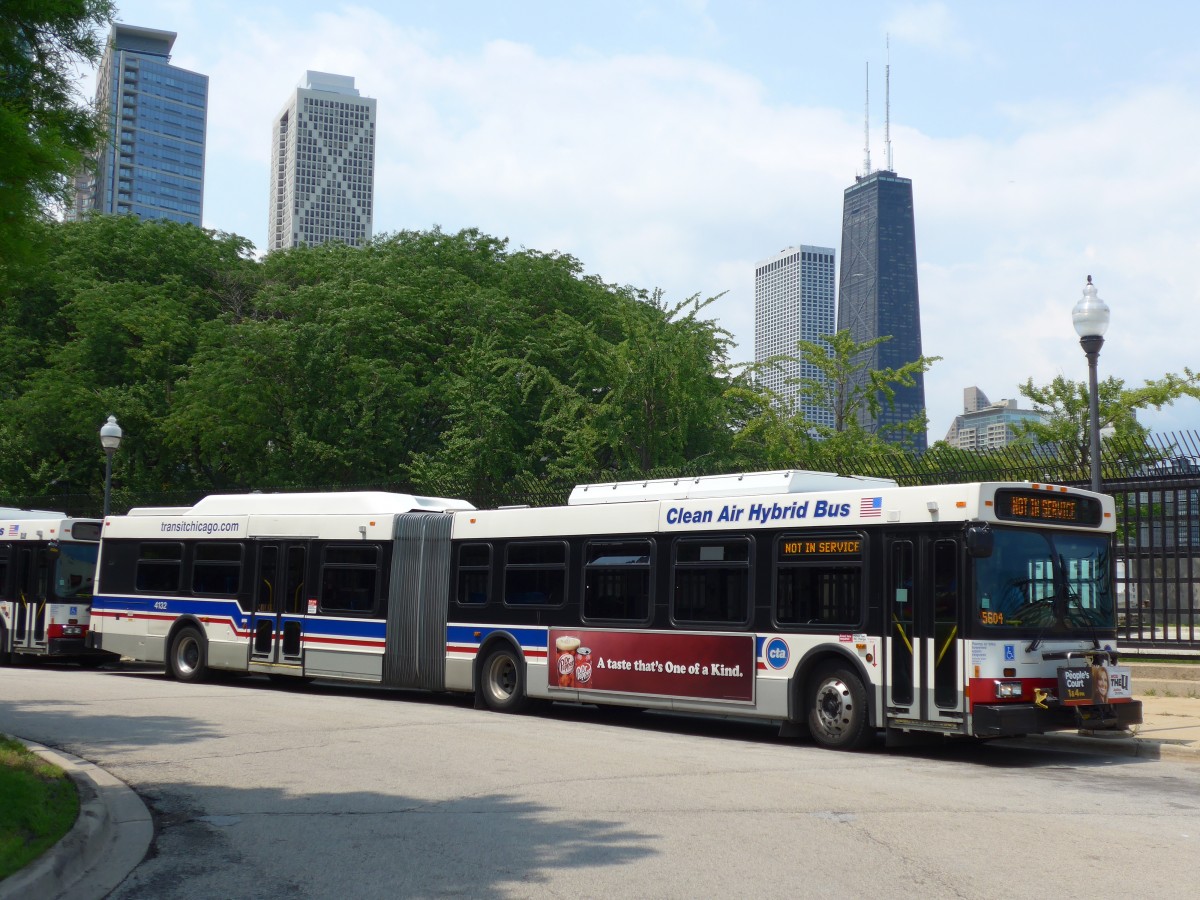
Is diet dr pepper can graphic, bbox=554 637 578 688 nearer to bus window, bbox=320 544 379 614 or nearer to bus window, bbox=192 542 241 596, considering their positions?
bus window, bbox=320 544 379 614

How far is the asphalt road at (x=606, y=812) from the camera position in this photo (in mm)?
7508

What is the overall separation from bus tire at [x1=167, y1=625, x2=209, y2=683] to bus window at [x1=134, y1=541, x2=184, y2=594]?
2.75 ft

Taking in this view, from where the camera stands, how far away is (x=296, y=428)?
39812 millimetres

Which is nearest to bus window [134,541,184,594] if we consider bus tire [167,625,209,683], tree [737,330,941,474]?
bus tire [167,625,209,683]

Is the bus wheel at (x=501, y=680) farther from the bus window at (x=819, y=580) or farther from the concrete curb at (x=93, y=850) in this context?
the concrete curb at (x=93, y=850)

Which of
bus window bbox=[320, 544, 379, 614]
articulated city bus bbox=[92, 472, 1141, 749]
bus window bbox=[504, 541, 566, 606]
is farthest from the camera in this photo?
bus window bbox=[320, 544, 379, 614]

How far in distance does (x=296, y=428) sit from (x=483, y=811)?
103ft

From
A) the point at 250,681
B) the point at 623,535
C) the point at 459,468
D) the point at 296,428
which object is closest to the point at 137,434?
the point at 296,428

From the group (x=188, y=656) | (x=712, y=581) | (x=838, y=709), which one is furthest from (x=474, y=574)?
(x=188, y=656)

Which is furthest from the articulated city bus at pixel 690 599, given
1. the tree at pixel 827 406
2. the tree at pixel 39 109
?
the tree at pixel 827 406

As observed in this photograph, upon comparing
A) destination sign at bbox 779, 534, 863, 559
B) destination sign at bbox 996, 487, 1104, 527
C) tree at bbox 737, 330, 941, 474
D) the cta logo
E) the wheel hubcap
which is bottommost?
the wheel hubcap

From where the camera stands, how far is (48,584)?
85.0 feet

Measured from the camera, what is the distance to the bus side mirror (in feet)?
43.1

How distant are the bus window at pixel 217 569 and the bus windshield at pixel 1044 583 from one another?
13.5 m
